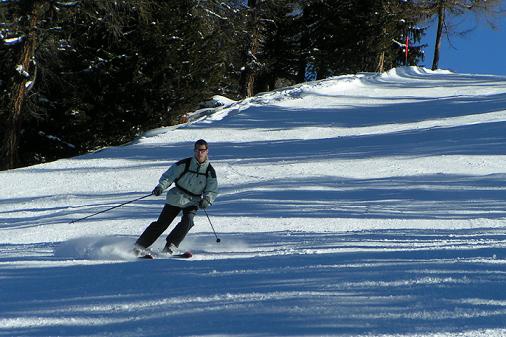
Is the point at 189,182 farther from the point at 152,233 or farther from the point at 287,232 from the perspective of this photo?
the point at 287,232

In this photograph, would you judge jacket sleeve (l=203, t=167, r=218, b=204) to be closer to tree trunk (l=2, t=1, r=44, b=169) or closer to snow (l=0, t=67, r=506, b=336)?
snow (l=0, t=67, r=506, b=336)

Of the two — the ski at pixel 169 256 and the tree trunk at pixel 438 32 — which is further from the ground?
the tree trunk at pixel 438 32

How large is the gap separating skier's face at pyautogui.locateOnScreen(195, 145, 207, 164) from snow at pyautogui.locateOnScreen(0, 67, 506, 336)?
44.6 inches

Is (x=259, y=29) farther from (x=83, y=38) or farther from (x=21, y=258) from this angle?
(x=21, y=258)

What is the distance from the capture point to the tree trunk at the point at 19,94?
58.2 ft

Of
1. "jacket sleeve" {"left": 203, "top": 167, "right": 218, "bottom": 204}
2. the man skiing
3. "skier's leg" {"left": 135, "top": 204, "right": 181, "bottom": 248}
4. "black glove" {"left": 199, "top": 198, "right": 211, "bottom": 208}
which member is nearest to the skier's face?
the man skiing

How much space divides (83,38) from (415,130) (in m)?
12.2

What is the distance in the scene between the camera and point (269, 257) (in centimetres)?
647

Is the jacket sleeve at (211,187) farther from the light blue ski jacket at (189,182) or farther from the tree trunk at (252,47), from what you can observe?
the tree trunk at (252,47)

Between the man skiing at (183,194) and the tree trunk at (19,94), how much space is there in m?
11.7

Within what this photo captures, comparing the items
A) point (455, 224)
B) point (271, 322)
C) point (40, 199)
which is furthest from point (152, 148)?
point (271, 322)

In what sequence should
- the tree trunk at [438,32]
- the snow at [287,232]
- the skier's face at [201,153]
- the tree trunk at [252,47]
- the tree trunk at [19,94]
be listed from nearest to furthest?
1. the snow at [287,232]
2. the skier's face at [201,153]
3. the tree trunk at [19,94]
4. the tree trunk at [252,47]
5. the tree trunk at [438,32]

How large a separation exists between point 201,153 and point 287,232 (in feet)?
6.14

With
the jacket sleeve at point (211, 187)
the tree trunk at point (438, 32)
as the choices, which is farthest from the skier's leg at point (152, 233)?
the tree trunk at point (438, 32)
